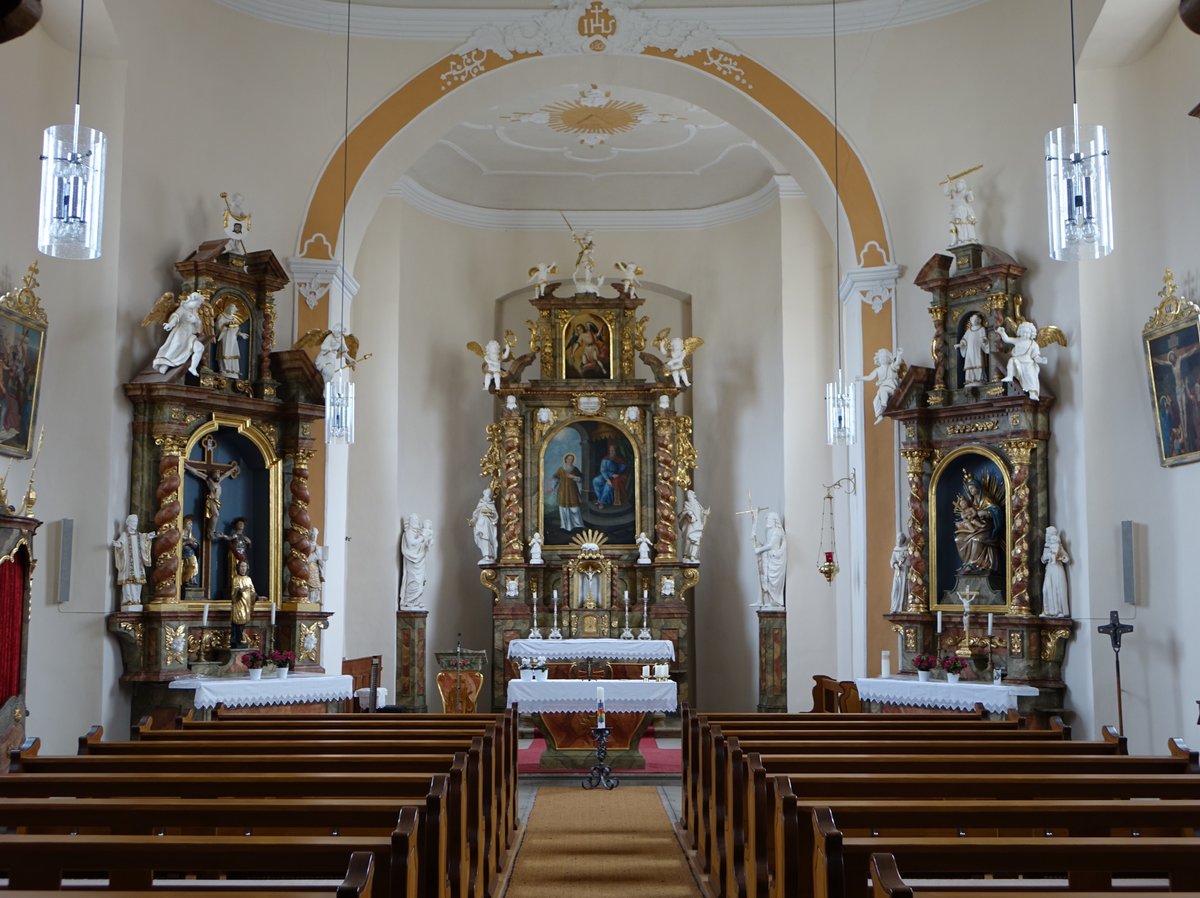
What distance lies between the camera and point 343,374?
37.5 ft

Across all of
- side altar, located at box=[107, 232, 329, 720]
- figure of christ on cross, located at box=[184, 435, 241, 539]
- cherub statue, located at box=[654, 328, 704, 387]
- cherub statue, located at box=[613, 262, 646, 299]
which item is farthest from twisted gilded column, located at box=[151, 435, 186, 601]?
cherub statue, located at box=[613, 262, 646, 299]

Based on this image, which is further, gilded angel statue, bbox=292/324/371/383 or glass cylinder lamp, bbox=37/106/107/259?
gilded angel statue, bbox=292/324/371/383

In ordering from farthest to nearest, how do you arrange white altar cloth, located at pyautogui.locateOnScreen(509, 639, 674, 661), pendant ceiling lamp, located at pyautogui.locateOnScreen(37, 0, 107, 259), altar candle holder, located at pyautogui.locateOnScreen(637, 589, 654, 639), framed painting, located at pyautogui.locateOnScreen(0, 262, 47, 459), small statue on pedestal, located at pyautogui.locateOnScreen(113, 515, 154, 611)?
altar candle holder, located at pyautogui.locateOnScreen(637, 589, 654, 639)
white altar cloth, located at pyautogui.locateOnScreen(509, 639, 674, 661)
small statue on pedestal, located at pyautogui.locateOnScreen(113, 515, 154, 611)
framed painting, located at pyautogui.locateOnScreen(0, 262, 47, 459)
pendant ceiling lamp, located at pyautogui.locateOnScreen(37, 0, 107, 259)

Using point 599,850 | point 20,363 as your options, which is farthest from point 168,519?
point 599,850

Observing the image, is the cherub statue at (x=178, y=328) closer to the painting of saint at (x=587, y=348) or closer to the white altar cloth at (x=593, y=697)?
the white altar cloth at (x=593, y=697)

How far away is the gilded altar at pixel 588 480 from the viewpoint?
1662cm

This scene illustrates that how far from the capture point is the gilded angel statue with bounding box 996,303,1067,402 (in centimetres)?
1080

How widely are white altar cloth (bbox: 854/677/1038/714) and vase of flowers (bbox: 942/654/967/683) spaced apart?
0.28 ft

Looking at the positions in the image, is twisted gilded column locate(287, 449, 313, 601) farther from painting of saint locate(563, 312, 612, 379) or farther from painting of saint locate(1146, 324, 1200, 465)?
painting of saint locate(1146, 324, 1200, 465)

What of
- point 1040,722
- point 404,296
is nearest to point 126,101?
point 404,296

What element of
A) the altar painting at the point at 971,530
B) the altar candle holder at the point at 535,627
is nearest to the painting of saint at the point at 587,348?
the altar candle holder at the point at 535,627

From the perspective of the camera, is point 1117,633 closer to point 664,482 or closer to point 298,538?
point 298,538

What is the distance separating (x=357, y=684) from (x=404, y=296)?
17.5ft

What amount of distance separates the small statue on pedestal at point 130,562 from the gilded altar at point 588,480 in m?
6.53
